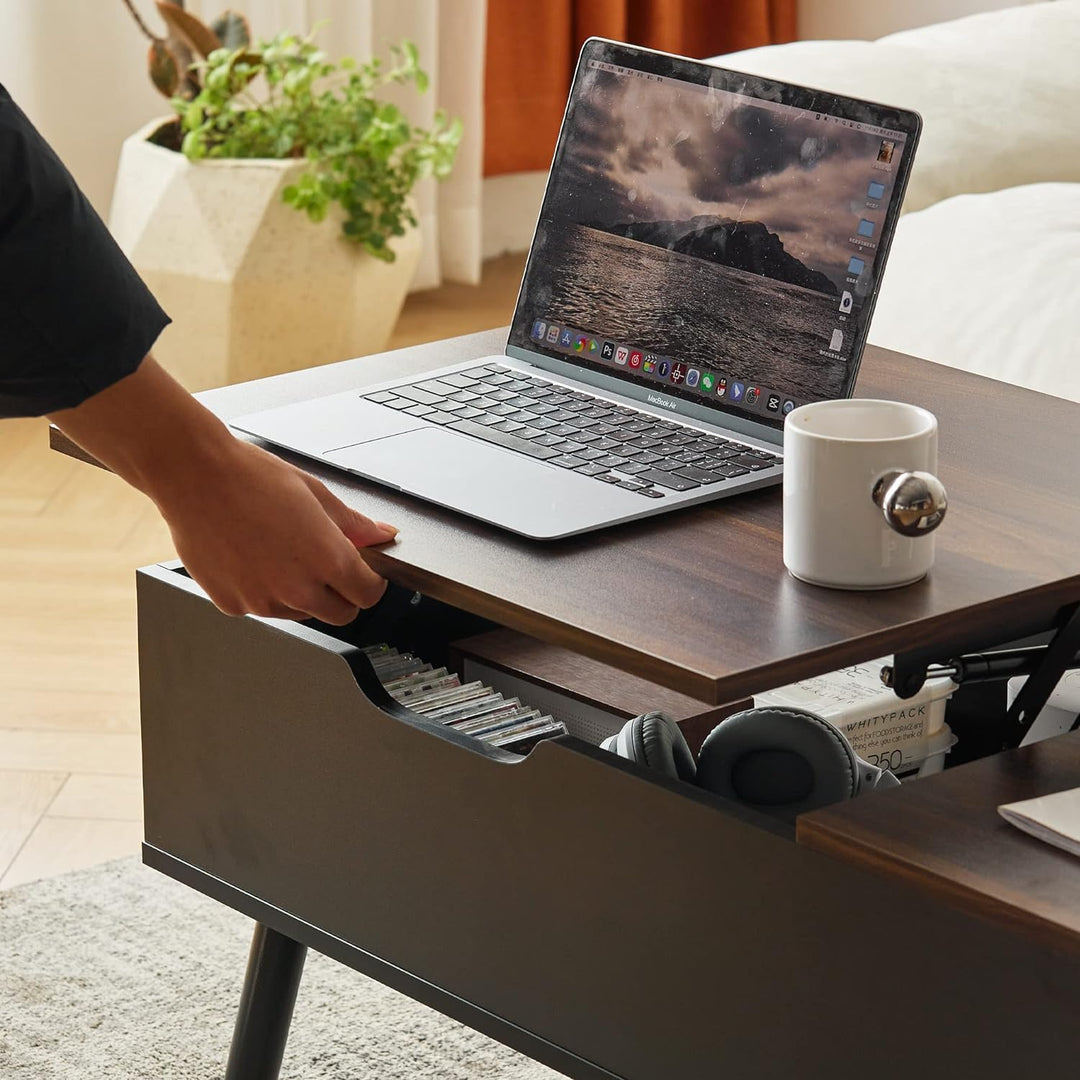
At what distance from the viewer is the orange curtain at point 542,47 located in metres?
3.67

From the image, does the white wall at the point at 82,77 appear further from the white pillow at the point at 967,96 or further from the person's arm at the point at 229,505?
the person's arm at the point at 229,505

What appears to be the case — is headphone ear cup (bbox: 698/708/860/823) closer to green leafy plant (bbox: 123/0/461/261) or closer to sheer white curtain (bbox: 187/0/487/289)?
green leafy plant (bbox: 123/0/461/261)

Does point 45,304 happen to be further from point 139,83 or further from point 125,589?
point 139,83

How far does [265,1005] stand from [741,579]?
1.53 ft

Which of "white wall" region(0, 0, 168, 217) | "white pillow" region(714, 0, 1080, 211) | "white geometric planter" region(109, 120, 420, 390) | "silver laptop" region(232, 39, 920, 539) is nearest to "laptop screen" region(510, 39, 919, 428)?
"silver laptop" region(232, 39, 920, 539)

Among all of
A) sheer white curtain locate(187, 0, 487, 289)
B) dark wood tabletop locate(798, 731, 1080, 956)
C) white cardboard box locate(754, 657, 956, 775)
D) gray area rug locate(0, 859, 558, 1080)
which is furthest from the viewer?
sheer white curtain locate(187, 0, 487, 289)

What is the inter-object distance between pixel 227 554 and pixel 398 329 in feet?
8.28

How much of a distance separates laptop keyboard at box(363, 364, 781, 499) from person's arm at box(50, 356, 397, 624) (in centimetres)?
14

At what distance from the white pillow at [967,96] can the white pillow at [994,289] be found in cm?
20

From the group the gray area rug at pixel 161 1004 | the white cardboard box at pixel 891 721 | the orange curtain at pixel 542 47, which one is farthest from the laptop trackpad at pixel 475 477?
the orange curtain at pixel 542 47

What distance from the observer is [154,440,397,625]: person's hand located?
2.62ft

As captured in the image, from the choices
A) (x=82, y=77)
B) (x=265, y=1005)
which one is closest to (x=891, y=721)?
(x=265, y=1005)

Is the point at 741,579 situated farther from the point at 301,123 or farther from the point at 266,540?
the point at 301,123

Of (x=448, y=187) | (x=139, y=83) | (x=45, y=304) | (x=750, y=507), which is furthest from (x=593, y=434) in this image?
(x=448, y=187)
